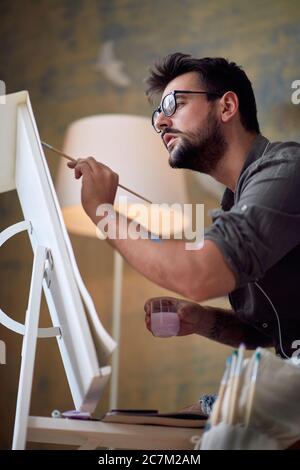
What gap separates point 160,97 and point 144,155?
0.71 metres

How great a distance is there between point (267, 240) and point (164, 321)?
1.66 feet

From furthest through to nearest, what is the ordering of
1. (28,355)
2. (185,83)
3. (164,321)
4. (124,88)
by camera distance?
(124,88) → (185,83) → (164,321) → (28,355)

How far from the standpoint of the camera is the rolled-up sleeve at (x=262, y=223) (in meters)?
1.34

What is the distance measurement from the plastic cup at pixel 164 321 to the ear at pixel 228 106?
1.70 feet

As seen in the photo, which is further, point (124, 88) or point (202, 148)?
point (124, 88)

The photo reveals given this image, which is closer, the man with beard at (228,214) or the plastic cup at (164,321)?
the man with beard at (228,214)

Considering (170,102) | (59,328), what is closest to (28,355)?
(59,328)

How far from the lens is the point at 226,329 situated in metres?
1.88

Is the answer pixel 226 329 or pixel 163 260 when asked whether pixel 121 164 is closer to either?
pixel 226 329

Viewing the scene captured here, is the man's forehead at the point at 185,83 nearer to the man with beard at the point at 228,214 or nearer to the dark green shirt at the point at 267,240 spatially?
the man with beard at the point at 228,214

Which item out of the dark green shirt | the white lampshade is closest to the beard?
the dark green shirt

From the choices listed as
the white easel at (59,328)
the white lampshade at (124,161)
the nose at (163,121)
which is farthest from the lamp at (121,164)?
the white easel at (59,328)

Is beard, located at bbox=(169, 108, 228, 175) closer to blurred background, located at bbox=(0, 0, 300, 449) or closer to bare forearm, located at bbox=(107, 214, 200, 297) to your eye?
bare forearm, located at bbox=(107, 214, 200, 297)

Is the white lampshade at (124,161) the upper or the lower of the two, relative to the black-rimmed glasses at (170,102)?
upper
